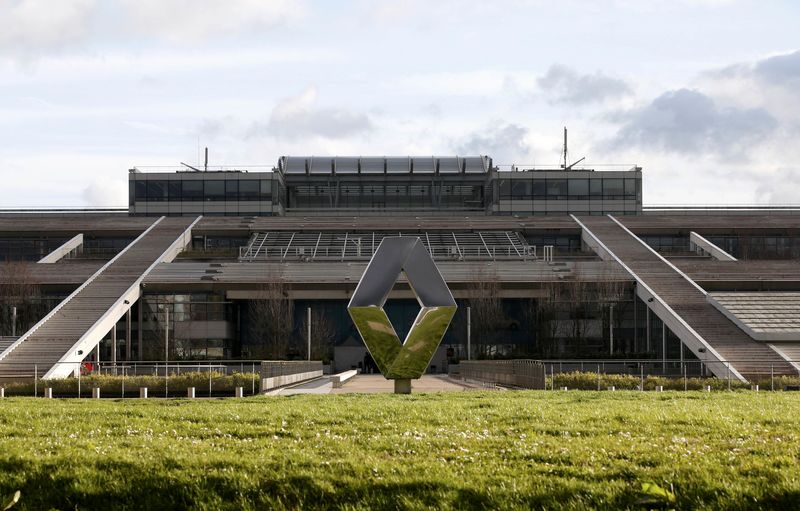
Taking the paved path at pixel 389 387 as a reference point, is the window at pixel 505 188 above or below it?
above

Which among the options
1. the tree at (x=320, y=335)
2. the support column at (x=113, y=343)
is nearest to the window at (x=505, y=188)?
the tree at (x=320, y=335)

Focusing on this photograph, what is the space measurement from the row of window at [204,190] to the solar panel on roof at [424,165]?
15242 mm

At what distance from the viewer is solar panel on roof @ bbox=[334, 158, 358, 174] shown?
10231 centimetres

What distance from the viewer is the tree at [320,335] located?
7475 cm

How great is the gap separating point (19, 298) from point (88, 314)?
951 cm

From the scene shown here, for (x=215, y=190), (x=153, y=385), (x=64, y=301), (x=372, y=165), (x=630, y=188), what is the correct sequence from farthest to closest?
1. (x=372, y=165)
2. (x=630, y=188)
3. (x=215, y=190)
4. (x=64, y=301)
5. (x=153, y=385)

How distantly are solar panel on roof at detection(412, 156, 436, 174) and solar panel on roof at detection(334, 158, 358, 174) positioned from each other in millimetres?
6040

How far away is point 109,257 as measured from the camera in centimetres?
8469

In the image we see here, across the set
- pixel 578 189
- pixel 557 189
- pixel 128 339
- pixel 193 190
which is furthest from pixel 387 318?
pixel 193 190

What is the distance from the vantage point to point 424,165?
4045 inches

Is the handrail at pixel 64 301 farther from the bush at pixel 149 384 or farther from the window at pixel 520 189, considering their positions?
the window at pixel 520 189

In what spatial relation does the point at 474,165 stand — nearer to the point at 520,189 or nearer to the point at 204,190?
the point at 520,189

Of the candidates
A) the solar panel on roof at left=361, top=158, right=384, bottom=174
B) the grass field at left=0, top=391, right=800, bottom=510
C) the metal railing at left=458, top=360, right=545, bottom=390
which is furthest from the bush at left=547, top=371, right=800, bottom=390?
the solar panel on roof at left=361, top=158, right=384, bottom=174

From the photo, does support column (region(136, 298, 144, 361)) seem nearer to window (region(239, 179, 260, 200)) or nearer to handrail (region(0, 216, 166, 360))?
handrail (region(0, 216, 166, 360))
